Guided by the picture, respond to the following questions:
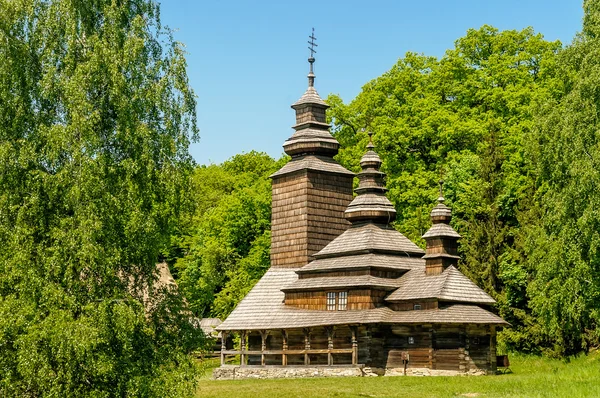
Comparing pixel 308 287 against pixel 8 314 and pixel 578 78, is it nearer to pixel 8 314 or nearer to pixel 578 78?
pixel 578 78

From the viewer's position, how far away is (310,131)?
46344 millimetres

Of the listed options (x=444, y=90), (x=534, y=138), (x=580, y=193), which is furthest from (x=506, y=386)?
(x=444, y=90)

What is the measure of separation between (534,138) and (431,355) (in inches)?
382

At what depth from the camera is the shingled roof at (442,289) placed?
118 feet

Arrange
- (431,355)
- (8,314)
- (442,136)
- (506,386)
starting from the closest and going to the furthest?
(8,314)
(506,386)
(431,355)
(442,136)

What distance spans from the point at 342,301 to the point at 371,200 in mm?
5647

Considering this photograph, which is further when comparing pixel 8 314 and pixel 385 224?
pixel 385 224

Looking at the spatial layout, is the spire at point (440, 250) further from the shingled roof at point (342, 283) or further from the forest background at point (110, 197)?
the forest background at point (110, 197)

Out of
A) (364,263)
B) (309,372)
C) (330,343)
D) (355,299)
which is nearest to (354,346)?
(330,343)

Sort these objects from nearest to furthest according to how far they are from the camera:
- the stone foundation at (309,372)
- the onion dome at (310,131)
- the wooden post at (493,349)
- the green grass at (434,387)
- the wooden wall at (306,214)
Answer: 1. the green grass at (434,387)
2. the stone foundation at (309,372)
3. the wooden post at (493,349)
4. the wooden wall at (306,214)
5. the onion dome at (310,131)

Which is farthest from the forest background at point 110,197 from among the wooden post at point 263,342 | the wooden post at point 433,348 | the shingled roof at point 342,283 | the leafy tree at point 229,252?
Result: the leafy tree at point 229,252

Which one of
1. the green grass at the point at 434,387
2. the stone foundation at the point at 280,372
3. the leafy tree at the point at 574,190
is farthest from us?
the stone foundation at the point at 280,372

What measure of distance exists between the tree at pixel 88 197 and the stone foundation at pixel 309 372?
53.6 ft

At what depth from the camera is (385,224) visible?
42094mm
